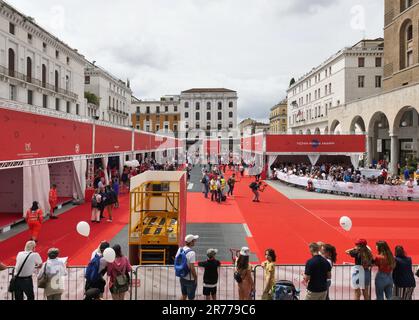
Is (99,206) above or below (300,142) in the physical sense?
below

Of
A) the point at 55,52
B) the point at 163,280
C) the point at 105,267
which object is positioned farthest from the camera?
the point at 55,52

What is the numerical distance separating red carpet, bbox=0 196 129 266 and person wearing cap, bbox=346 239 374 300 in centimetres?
Result: 802

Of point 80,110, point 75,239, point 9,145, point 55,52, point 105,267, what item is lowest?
point 75,239

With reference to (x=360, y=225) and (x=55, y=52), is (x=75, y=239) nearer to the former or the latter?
(x=360, y=225)


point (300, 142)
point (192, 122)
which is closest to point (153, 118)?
point (192, 122)

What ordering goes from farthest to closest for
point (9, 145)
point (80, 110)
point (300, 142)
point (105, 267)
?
point (80, 110)
point (300, 142)
point (9, 145)
point (105, 267)

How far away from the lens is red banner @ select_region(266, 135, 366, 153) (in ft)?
120

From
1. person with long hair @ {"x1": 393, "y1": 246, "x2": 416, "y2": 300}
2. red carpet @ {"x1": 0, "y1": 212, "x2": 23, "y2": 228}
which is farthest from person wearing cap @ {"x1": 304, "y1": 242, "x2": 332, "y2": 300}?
red carpet @ {"x1": 0, "y1": 212, "x2": 23, "y2": 228}

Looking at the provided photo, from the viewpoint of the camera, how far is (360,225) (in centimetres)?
1733

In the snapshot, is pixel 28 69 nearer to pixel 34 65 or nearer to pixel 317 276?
pixel 34 65

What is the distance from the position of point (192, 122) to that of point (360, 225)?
105944 millimetres

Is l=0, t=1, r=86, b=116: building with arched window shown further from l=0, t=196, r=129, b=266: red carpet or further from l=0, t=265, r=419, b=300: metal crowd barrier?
l=0, t=265, r=419, b=300: metal crowd barrier

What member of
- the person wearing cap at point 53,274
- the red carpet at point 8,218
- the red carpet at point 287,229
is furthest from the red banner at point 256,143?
the person wearing cap at point 53,274

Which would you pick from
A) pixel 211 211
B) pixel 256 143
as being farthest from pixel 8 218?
pixel 256 143
